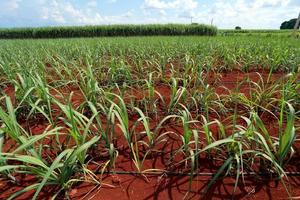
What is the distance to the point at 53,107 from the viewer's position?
297cm

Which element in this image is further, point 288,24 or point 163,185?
point 288,24

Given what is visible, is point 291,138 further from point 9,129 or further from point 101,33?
point 101,33

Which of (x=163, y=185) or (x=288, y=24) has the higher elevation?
(x=163, y=185)

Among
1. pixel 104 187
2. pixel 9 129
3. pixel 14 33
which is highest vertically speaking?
pixel 9 129

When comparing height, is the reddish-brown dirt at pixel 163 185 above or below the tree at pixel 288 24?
above

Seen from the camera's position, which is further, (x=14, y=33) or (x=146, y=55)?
(x=14, y=33)

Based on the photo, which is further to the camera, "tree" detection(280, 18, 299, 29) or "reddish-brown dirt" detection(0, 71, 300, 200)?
"tree" detection(280, 18, 299, 29)

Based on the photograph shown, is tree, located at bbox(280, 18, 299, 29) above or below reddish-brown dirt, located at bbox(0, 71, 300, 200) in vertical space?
below

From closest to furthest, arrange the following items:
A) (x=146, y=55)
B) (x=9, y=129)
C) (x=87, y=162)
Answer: (x=9, y=129), (x=87, y=162), (x=146, y=55)

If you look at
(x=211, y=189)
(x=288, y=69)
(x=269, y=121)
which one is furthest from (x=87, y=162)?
(x=288, y=69)

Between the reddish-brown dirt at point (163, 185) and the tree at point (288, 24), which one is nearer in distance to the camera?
the reddish-brown dirt at point (163, 185)

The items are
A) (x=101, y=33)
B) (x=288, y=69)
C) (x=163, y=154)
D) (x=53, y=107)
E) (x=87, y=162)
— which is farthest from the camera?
(x=101, y=33)

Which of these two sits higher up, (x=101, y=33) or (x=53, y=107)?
(x=53, y=107)

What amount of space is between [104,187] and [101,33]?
26.6 meters
